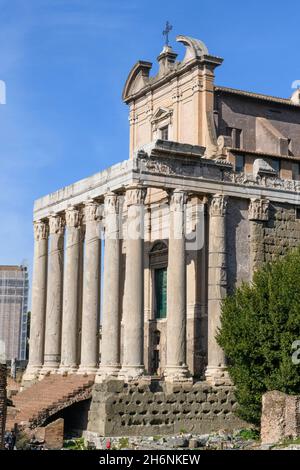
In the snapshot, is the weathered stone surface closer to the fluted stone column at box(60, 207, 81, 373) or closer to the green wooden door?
the fluted stone column at box(60, 207, 81, 373)

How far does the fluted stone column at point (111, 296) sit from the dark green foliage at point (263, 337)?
14.8 ft

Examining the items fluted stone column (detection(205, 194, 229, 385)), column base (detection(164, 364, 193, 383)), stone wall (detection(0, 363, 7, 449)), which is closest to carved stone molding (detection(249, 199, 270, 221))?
fluted stone column (detection(205, 194, 229, 385))

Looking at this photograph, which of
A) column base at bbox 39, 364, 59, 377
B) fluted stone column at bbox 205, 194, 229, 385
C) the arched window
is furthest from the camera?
the arched window

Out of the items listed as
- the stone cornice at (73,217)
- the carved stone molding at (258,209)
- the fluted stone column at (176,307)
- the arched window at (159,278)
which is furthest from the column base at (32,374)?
the carved stone molding at (258,209)

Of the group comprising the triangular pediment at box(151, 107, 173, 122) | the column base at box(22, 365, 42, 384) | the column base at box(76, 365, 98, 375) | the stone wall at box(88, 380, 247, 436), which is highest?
the triangular pediment at box(151, 107, 173, 122)

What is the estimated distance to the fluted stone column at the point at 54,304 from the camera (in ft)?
123

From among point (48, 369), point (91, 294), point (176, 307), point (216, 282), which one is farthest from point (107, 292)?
point (48, 369)

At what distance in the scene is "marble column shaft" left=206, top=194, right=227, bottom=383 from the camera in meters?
32.7

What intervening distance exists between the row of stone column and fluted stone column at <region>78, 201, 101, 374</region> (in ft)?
0.12

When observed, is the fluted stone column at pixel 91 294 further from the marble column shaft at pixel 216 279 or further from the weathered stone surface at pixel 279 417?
the weathered stone surface at pixel 279 417

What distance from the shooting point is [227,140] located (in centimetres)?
3634

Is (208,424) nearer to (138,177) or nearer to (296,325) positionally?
(296,325)

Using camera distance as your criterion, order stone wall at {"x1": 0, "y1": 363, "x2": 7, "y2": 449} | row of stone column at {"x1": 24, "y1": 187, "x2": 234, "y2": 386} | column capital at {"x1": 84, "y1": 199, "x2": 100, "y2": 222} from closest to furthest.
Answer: stone wall at {"x1": 0, "y1": 363, "x2": 7, "y2": 449}, row of stone column at {"x1": 24, "y1": 187, "x2": 234, "y2": 386}, column capital at {"x1": 84, "y1": 199, "x2": 100, "y2": 222}
